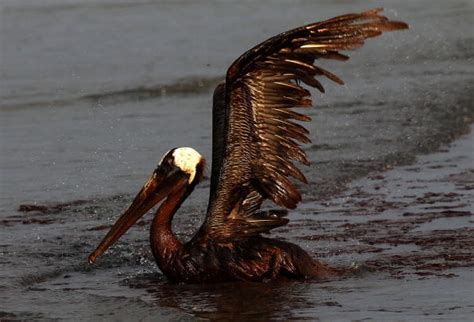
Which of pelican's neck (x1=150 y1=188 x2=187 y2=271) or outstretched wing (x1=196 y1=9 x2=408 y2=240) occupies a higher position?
outstretched wing (x1=196 y1=9 x2=408 y2=240)

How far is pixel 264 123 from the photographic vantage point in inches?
317

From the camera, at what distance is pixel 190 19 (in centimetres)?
2230

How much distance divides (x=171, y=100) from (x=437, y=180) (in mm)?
5574

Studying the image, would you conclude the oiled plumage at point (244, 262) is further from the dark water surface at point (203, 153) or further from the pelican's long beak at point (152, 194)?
the pelican's long beak at point (152, 194)

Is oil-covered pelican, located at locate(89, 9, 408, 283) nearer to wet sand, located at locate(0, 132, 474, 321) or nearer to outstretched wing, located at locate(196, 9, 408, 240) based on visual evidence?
outstretched wing, located at locate(196, 9, 408, 240)

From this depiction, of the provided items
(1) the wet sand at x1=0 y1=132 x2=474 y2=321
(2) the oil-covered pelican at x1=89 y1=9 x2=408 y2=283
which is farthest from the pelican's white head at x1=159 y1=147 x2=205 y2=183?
(1) the wet sand at x1=0 y1=132 x2=474 y2=321

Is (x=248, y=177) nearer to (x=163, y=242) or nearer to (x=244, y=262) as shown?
(x=244, y=262)

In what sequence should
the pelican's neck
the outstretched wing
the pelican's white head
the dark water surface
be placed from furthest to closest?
1. the pelican's white head
2. the pelican's neck
3. the dark water surface
4. the outstretched wing

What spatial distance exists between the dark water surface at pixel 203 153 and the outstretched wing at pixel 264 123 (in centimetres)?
46

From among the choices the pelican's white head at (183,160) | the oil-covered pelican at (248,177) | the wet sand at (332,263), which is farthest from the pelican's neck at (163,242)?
the pelican's white head at (183,160)

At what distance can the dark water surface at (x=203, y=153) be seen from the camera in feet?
25.6

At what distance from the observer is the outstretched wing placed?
7.67 meters

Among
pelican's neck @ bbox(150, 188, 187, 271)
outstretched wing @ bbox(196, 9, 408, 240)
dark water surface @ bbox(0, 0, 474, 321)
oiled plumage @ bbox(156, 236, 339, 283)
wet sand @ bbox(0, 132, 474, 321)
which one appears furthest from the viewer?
pelican's neck @ bbox(150, 188, 187, 271)

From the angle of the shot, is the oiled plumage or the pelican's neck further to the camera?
the pelican's neck
